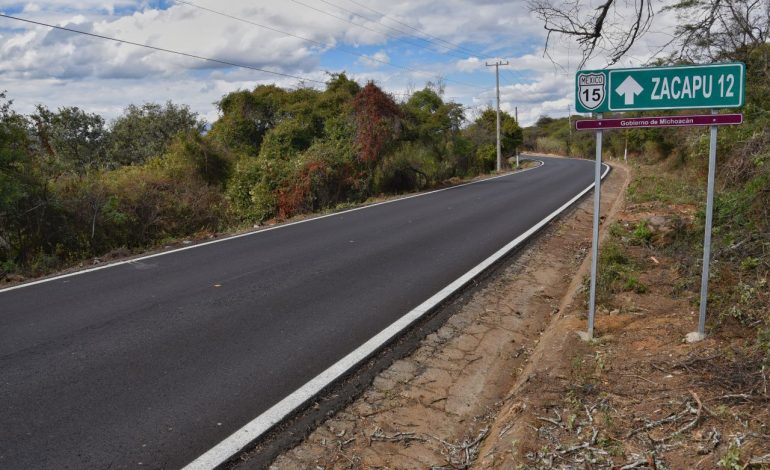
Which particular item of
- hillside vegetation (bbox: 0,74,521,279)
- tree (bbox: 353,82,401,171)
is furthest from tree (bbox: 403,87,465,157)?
tree (bbox: 353,82,401,171)

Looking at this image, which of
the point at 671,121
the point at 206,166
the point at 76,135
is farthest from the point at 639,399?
the point at 76,135

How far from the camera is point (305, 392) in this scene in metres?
4.40

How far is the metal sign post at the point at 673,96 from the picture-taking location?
4402mm

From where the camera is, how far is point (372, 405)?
432cm

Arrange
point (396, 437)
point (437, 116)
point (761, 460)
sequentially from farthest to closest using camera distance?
point (437, 116)
point (396, 437)
point (761, 460)

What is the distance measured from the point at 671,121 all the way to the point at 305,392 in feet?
11.7

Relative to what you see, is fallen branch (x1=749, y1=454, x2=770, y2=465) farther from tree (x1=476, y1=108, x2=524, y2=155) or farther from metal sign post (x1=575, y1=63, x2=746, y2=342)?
tree (x1=476, y1=108, x2=524, y2=155)

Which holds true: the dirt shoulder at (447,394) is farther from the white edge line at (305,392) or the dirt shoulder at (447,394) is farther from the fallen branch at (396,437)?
the white edge line at (305,392)

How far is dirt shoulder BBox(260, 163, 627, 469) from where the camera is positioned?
3713mm

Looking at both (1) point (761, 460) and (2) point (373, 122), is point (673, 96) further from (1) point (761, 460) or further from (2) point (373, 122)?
(2) point (373, 122)

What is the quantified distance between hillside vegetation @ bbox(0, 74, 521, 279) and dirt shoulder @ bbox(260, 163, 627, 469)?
6.58 m

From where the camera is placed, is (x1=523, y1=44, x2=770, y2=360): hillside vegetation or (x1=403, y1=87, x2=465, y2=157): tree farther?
(x1=403, y1=87, x2=465, y2=157): tree

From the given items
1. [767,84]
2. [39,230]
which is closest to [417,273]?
[39,230]

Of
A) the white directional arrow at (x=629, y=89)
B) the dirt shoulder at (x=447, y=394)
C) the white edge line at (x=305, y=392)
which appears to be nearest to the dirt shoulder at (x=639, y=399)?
the dirt shoulder at (x=447, y=394)
